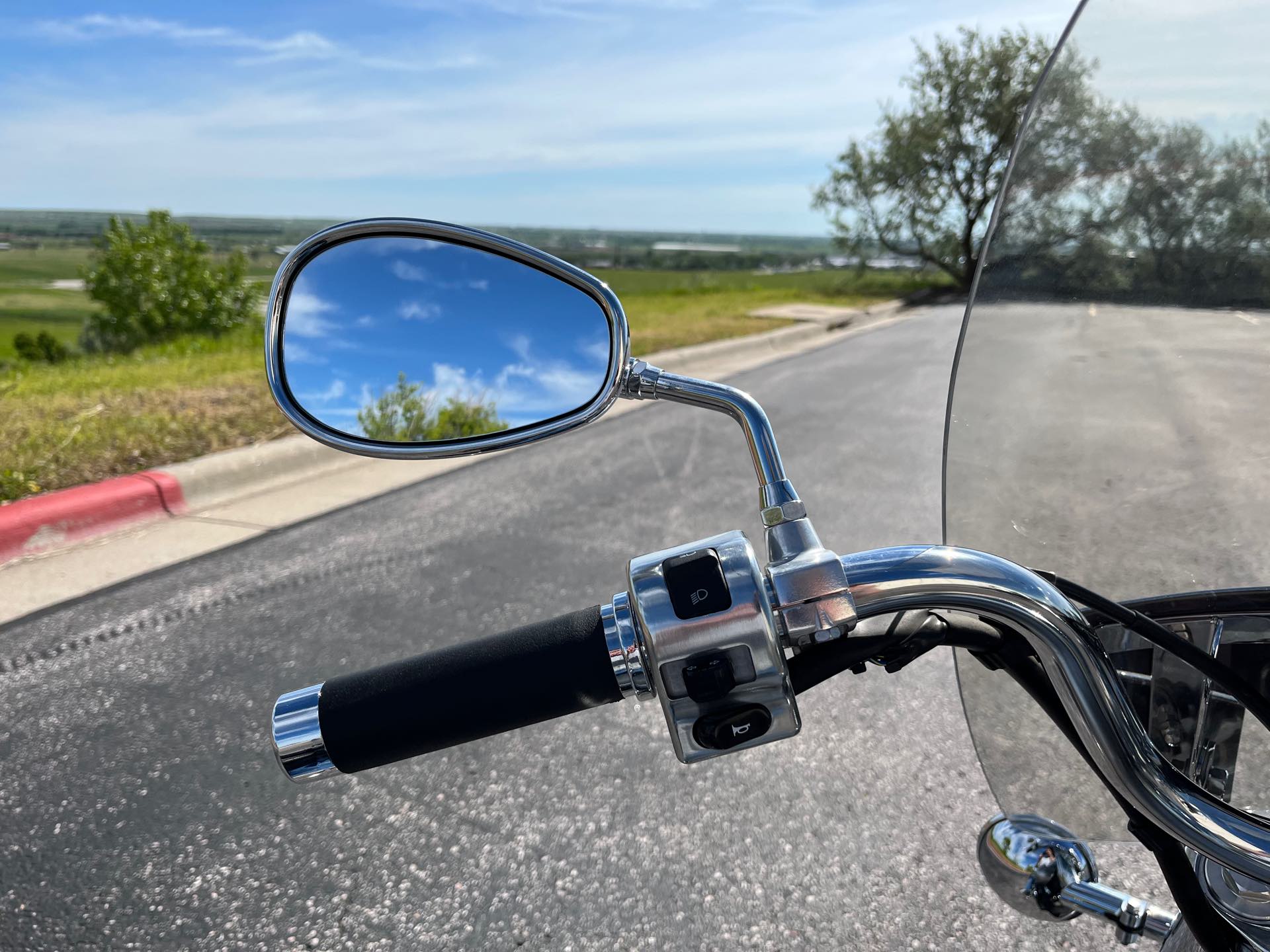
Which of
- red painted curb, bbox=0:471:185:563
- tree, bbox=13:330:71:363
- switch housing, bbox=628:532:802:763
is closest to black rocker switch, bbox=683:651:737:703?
switch housing, bbox=628:532:802:763

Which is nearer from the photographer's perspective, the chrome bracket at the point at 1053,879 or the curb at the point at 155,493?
the chrome bracket at the point at 1053,879

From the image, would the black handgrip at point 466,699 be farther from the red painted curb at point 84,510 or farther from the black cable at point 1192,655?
the red painted curb at point 84,510

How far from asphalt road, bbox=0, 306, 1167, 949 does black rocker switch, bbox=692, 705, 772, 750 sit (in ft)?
5.11

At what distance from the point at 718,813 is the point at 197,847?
1.35 meters

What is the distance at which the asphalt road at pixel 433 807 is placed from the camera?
7.30ft

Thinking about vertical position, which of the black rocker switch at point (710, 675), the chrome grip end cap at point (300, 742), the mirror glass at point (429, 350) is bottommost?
the chrome grip end cap at point (300, 742)

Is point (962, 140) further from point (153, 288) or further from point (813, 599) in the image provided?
point (153, 288)

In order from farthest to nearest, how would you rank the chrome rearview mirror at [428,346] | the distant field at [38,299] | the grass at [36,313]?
the grass at [36,313] → the distant field at [38,299] → the chrome rearview mirror at [428,346]

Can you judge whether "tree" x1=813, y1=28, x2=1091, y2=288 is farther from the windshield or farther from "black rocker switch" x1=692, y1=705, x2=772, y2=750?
"black rocker switch" x1=692, y1=705, x2=772, y2=750

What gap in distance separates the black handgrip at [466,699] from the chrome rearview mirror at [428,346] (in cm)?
40

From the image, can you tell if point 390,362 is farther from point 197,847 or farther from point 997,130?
point 197,847

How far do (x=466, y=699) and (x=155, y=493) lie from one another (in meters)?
5.04

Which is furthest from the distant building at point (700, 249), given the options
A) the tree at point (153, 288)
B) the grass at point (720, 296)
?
the tree at point (153, 288)

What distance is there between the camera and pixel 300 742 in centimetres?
83
